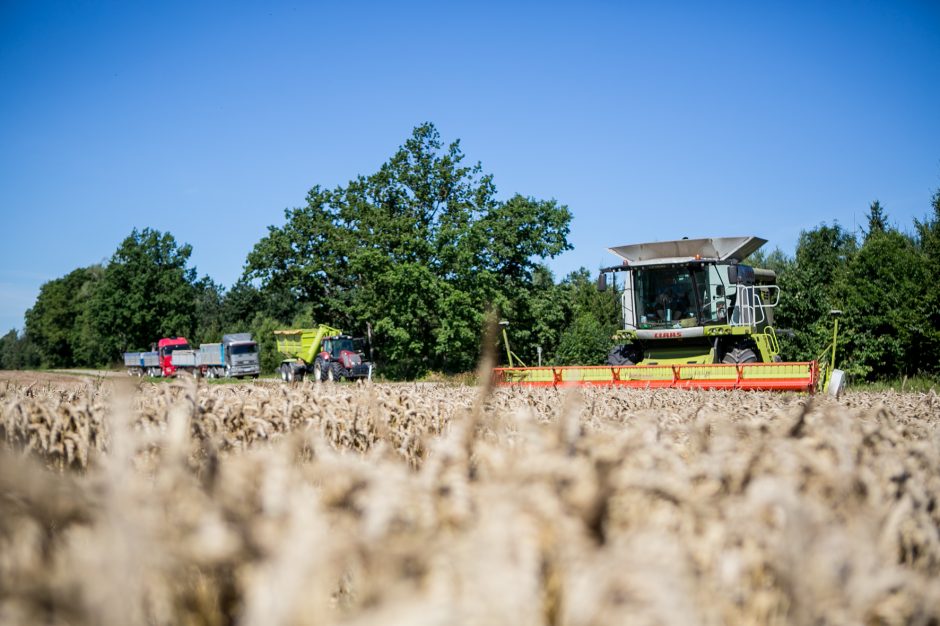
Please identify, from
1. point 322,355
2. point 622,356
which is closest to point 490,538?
point 622,356

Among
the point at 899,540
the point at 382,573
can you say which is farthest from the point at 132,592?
the point at 899,540

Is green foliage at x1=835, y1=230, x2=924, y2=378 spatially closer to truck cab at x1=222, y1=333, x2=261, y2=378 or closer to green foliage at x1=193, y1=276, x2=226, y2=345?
truck cab at x1=222, y1=333, x2=261, y2=378

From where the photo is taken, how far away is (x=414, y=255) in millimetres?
39250

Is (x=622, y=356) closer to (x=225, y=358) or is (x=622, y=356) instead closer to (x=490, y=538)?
(x=490, y=538)

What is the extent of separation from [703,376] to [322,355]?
24814 mm

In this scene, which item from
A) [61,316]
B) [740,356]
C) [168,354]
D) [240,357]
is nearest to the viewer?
[740,356]

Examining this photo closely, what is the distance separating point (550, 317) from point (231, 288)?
82.7 metres

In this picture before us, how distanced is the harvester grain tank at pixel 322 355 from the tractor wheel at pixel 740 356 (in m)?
21.1

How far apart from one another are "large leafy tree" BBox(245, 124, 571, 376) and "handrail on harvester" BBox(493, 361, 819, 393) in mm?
22208

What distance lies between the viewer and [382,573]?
4.55ft

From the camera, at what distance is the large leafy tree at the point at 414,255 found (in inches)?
1496

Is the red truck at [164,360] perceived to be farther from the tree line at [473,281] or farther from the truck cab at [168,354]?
the tree line at [473,281]

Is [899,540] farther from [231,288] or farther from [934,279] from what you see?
[231,288]

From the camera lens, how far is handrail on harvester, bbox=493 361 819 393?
13544 mm
